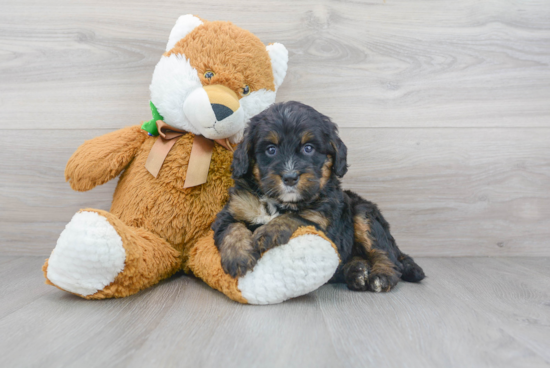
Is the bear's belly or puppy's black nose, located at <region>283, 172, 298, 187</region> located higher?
puppy's black nose, located at <region>283, 172, 298, 187</region>

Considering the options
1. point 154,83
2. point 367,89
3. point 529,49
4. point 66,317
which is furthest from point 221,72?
point 529,49

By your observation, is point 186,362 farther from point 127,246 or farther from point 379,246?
point 379,246

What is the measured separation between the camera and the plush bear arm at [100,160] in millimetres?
2230

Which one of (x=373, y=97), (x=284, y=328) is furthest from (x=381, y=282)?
(x=373, y=97)

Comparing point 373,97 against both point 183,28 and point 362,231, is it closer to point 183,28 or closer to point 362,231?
point 362,231

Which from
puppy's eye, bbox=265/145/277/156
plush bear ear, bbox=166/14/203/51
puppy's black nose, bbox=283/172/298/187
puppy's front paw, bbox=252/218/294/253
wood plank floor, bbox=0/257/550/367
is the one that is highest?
plush bear ear, bbox=166/14/203/51

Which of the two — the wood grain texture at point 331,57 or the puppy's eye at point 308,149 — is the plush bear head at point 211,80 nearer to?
the puppy's eye at point 308,149

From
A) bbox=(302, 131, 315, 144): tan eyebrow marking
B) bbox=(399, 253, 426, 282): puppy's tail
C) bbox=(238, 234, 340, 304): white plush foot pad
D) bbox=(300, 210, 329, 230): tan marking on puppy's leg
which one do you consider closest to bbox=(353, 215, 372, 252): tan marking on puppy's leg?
bbox=(399, 253, 426, 282): puppy's tail

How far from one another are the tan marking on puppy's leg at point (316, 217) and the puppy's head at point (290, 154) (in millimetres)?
98

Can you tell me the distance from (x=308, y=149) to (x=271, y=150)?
0.18 meters

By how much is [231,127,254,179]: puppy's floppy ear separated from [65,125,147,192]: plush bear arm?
721 millimetres

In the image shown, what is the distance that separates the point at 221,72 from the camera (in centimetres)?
212

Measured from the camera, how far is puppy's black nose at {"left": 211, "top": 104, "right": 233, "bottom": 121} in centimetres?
203

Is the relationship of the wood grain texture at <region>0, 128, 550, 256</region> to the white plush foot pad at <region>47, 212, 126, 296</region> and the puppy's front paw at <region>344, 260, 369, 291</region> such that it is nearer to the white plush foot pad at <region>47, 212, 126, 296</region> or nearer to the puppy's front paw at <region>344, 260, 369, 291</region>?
the puppy's front paw at <region>344, 260, 369, 291</region>
